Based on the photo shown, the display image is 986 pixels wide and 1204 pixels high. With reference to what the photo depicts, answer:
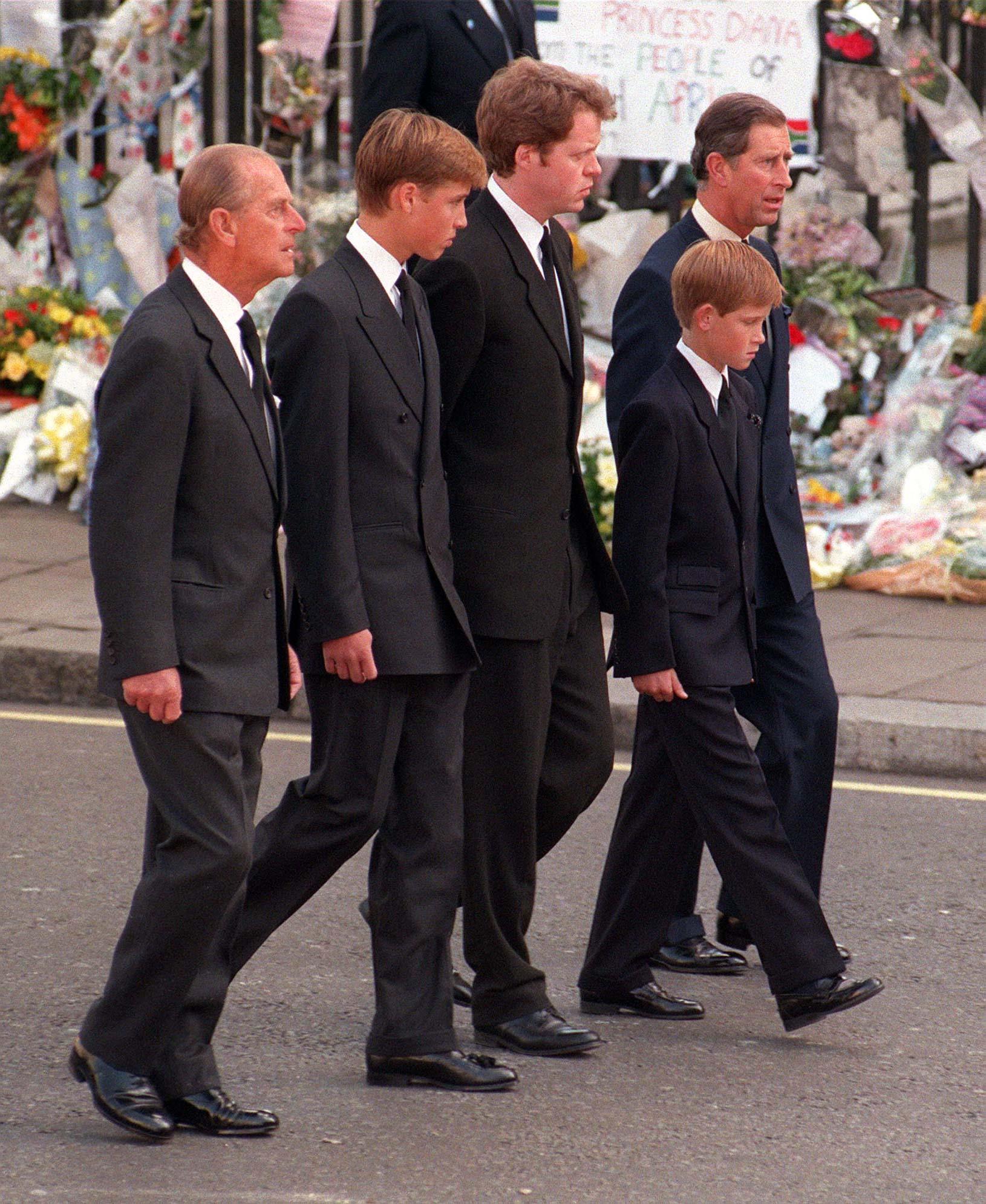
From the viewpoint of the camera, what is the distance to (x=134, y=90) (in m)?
10.5

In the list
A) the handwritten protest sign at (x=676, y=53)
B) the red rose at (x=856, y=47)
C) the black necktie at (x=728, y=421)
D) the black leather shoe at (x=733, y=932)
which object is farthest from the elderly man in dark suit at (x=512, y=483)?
the red rose at (x=856, y=47)

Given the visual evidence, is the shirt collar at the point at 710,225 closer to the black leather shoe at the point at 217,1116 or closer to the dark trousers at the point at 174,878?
the dark trousers at the point at 174,878

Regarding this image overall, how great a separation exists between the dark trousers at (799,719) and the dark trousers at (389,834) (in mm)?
804

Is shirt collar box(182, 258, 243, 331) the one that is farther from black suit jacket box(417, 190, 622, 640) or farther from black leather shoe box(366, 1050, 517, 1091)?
black leather shoe box(366, 1050, 517, 1091)

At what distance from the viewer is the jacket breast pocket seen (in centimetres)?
422

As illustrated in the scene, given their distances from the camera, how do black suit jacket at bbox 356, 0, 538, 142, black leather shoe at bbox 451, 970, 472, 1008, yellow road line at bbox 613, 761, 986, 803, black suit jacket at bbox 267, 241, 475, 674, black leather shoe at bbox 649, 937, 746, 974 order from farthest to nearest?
1. black suit jacket at bbox 356, 0, 538, 142
2. yellow road line at bbox 613, 761, 986, 803
3. black leather shoe at bbox 649, 937, 746, 974
4. black leather shoe at bbox 451, 970, 472, 1008
5. black suit jacket at bbox 267, 241, 475, 674

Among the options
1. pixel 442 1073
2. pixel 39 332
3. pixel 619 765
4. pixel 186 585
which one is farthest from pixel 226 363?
pixel 39 332

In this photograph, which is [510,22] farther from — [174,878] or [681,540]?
[174,878]

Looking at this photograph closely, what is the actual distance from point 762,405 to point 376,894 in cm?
140

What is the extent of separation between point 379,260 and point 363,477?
393 millimetres

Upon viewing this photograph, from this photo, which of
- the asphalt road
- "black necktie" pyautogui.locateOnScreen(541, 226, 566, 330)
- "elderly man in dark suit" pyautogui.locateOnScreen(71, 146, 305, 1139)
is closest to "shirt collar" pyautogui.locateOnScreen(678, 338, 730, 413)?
"black necktie" pyautogui.locateOnScreen(541, 226, 566, 330)

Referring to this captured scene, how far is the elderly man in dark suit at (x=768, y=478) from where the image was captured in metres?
4.48

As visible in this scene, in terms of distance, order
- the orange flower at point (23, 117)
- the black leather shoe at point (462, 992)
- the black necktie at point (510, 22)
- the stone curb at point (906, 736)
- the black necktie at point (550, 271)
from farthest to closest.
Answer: the orange flower at point (23, 117) < the black necktie at point (510, 22) < the stone curb at point (906, 736) < the black leather shoe at point (462, 992) < the black necktie at point (550, 271)

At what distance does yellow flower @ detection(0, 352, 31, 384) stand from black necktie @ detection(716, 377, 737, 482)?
6.27 m
